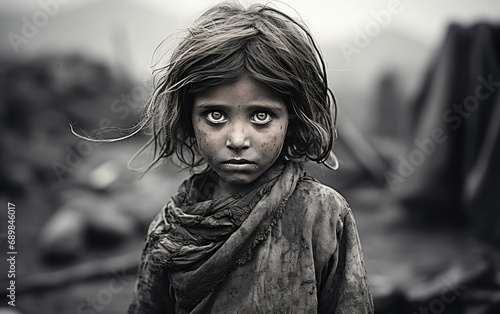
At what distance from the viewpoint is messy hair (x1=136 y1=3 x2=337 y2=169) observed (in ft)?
5.29

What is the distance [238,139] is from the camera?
1.59m

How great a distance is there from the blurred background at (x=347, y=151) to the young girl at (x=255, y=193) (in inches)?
107

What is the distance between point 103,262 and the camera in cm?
517

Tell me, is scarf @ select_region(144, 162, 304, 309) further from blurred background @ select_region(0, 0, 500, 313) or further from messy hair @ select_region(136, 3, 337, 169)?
blurred background @ select_region(0, 0, 500, 313)

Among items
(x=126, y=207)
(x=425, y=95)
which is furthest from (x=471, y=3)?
(x=126, y=207)

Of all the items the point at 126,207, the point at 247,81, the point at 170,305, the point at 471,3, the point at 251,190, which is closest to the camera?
the point at 247,81

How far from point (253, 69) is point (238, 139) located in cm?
21

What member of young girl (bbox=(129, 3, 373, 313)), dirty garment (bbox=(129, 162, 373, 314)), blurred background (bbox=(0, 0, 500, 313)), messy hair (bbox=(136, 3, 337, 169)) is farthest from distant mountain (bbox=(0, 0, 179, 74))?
dirty garment (bbox=(129, 162, 373, 314))

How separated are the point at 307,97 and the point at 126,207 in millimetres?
4147

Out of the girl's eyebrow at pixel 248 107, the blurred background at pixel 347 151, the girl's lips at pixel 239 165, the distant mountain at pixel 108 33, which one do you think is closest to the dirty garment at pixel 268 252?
the girl's lips at pixel 239 165

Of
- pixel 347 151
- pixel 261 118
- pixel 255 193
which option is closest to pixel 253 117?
pixel 261 118

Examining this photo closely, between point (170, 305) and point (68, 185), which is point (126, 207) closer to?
point (68, 185)

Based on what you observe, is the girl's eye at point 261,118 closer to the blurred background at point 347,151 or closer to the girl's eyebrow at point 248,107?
the girl's eyebrow at point 248,107

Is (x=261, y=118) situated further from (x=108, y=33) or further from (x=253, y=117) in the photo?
(x=108, y=33)
